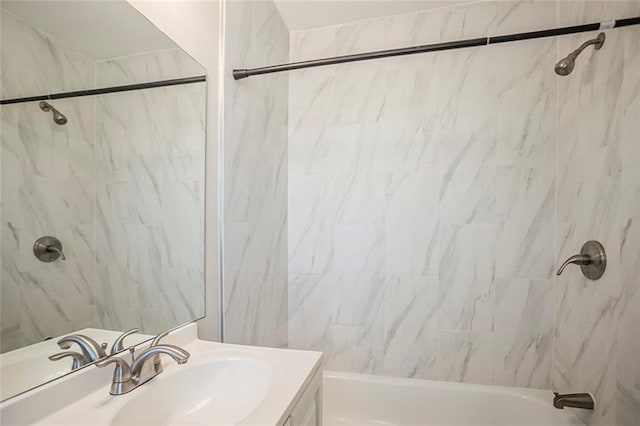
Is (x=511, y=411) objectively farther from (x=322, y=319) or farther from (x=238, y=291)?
(x=238, y=291)

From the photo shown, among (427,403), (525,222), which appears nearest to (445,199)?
(525,222)

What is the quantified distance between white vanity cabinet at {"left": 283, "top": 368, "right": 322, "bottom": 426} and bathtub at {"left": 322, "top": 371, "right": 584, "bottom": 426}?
2.84 feet

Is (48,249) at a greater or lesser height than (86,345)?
greater

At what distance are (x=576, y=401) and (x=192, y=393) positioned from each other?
1543 millimetres

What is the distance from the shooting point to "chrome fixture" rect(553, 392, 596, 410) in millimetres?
1263

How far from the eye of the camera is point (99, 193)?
2.64 feet

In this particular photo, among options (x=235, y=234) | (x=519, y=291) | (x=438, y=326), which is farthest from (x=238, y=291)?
(x=519, y=291)

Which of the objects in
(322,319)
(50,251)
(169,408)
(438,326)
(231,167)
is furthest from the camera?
(322,319)

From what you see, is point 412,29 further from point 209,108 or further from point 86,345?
point 86,345

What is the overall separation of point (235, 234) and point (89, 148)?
68 cm

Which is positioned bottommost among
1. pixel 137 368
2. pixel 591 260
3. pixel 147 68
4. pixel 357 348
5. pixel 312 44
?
pixel 357 348

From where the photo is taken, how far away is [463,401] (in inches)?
63.4

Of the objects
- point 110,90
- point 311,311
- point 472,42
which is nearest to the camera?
point 110,90

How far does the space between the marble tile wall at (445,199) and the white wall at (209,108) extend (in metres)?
0.74
